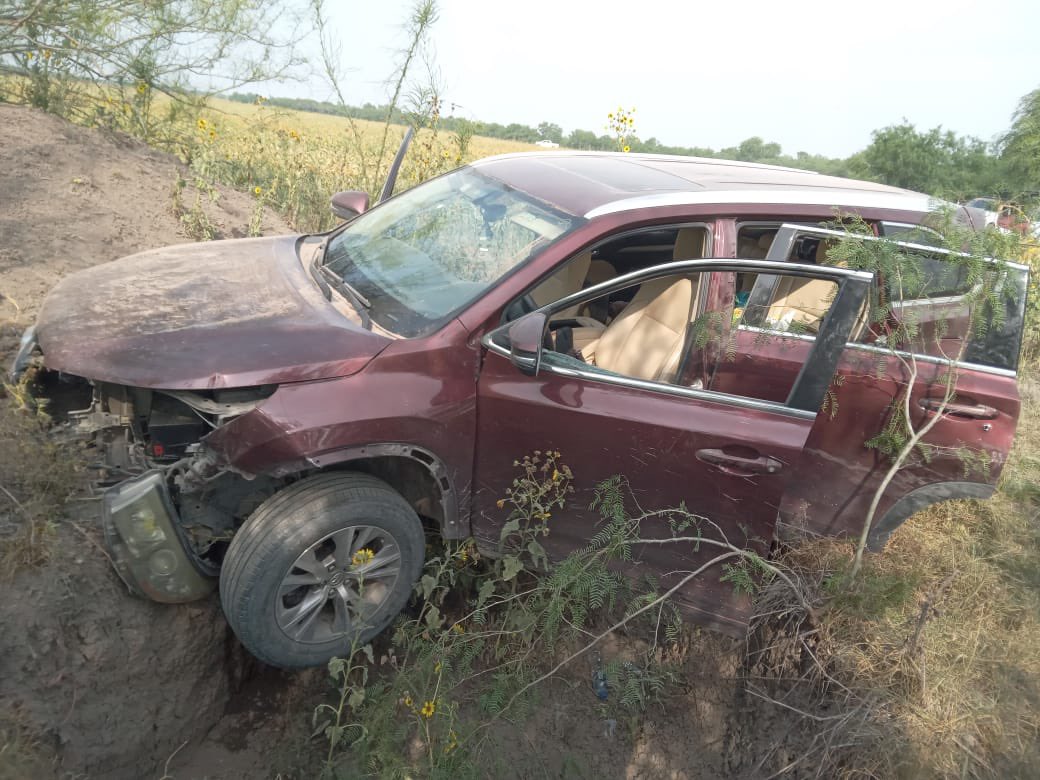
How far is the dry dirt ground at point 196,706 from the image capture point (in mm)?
2131

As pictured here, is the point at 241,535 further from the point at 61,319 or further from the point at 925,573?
the point at 925,573

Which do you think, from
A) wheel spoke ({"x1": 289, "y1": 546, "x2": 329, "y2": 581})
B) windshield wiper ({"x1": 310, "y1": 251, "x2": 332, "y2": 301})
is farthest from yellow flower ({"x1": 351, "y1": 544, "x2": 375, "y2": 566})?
windshield wiper ({"x1": 310, "y1": 251, "x2": 332, "y2": 301})

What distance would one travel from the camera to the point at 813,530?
3057mm

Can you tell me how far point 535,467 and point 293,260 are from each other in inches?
63.4

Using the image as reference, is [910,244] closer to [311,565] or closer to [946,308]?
[946,308]

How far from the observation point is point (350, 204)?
3.85 metres

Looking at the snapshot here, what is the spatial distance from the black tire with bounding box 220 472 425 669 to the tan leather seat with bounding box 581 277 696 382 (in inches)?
46.1

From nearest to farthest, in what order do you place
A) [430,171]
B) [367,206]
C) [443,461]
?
[443,461] < [367,206] < [430,171]

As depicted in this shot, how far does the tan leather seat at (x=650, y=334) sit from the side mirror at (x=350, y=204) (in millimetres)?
1605

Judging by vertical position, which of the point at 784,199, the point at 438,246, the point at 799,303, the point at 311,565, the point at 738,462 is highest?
the point at 784,199

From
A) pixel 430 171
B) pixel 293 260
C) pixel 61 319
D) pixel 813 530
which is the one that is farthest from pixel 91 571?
pixel 430 171

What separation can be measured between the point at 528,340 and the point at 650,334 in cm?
92

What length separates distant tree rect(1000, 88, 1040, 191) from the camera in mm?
9906

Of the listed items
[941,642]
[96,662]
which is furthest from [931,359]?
[96,662]
